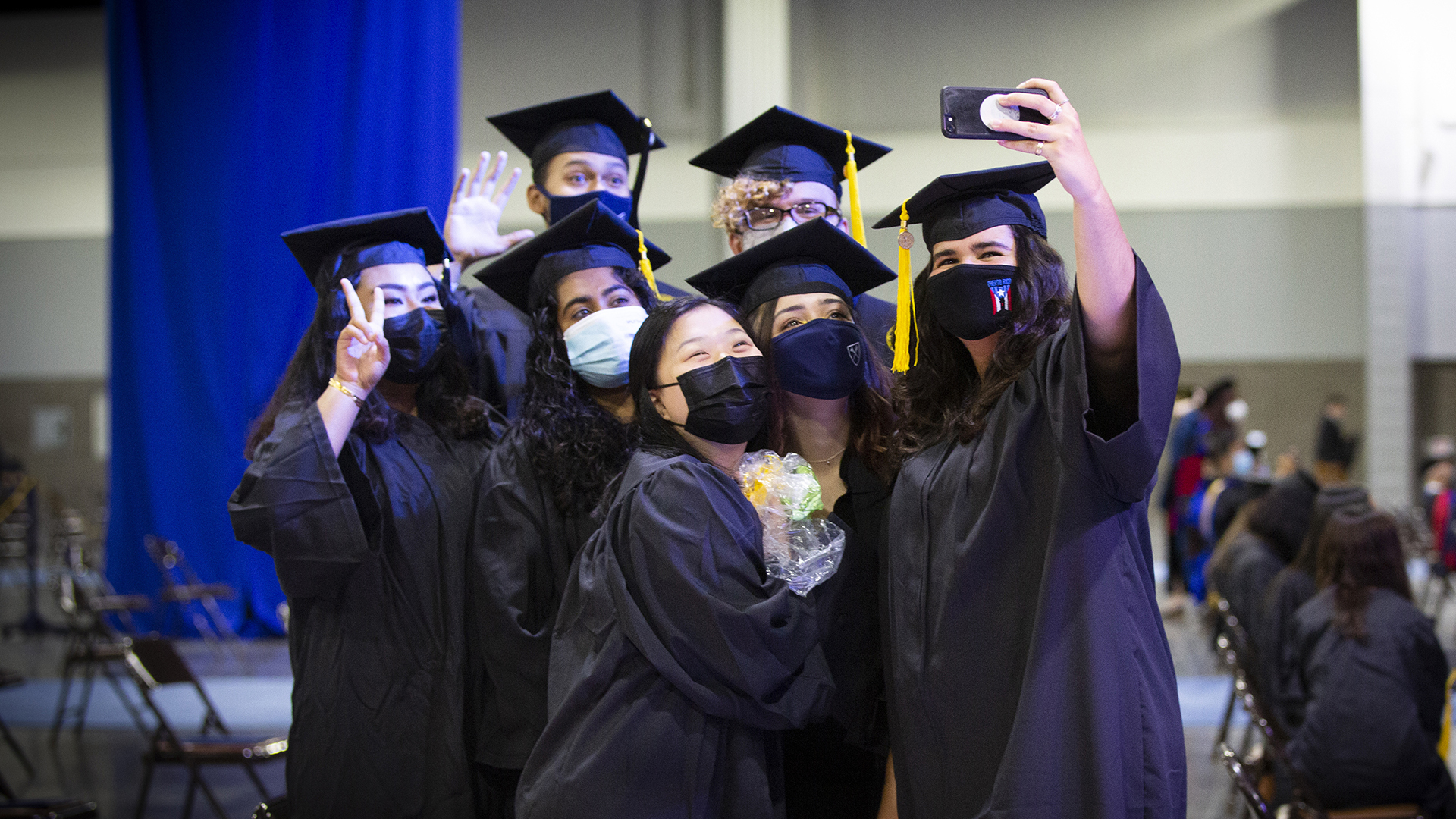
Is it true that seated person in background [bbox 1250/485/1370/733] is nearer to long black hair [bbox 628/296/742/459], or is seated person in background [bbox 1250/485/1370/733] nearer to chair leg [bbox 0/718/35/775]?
long black hair [bbox 628/296/742/459]

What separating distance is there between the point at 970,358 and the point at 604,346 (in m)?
0.74

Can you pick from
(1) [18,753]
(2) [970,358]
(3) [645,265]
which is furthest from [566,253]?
(1) [18,753]

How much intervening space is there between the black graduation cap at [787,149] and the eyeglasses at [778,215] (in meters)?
0.08

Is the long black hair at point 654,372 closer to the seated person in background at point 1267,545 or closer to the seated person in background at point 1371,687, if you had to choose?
the seated person in background at point 1371,687

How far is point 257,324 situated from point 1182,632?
20.3ft

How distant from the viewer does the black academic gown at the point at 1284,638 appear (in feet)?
12.6

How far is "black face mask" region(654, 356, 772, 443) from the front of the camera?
5.90ft

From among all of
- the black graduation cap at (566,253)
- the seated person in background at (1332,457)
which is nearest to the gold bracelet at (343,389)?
the black graduation cap at (566,253)

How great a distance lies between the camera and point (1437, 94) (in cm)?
877

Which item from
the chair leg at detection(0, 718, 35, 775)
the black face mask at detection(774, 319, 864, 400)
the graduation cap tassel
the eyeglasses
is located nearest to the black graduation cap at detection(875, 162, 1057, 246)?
the black face mask at detection(774, 319, 864, 400)

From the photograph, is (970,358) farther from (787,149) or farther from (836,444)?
(787,149)

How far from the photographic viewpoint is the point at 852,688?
1.87 meters

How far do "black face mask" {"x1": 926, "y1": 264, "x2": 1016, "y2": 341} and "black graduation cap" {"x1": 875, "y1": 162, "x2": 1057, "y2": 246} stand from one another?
81 millimetres

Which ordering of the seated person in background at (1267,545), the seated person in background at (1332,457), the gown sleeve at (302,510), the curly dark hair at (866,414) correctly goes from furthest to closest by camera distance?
the seated person in background at (1332,457), the seated person in background at (1267,545), the gown sleeve at (302,510), the curly dark hair at (866,414)
